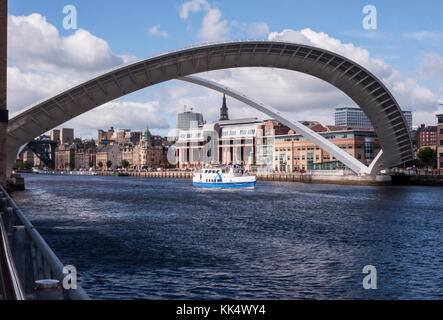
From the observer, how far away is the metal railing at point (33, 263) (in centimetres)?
438

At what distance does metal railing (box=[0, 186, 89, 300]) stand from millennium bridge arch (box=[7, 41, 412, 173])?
141 feet

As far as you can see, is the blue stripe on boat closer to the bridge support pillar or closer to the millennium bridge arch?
the millennium bridge arch

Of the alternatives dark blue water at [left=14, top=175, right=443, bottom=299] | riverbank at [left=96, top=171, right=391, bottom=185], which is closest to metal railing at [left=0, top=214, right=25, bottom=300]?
dark blue water at [left=14, top=175, right=443, bottom=299]

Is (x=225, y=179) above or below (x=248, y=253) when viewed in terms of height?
above

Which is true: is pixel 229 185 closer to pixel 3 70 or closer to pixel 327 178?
pixel 327 178

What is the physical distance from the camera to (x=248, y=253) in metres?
20.3

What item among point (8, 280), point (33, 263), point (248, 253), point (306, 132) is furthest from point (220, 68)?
point (33, 263)

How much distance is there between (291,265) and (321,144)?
237 ft

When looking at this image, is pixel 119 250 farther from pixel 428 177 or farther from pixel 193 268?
pixel 428 177

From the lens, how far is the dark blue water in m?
14.4

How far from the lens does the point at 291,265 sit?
58.6ft

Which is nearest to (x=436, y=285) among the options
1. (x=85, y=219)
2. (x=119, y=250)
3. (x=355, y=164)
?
(x=119, y=250)

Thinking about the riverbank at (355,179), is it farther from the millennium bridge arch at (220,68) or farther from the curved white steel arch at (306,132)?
the millennium bridge arch at (220,68)

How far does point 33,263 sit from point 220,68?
179ft
